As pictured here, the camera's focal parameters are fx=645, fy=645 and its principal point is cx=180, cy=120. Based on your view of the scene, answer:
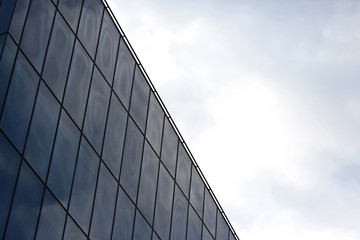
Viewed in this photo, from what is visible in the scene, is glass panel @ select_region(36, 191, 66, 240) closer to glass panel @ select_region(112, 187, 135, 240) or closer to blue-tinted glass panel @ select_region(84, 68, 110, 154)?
blue-tinted glass panel @ select_region(84, 68, 110, 154)

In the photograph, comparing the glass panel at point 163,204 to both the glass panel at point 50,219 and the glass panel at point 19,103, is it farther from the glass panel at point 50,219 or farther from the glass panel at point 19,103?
the glass panel at point 19,103

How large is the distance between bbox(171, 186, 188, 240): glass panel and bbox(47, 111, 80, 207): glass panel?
10.5 meters

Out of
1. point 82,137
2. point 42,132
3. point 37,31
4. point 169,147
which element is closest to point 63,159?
point 42,132

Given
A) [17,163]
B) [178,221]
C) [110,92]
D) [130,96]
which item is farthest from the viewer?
[178,221]

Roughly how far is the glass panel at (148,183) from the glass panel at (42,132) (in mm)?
8069

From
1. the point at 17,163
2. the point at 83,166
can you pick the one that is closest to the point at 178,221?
the point at 83,166

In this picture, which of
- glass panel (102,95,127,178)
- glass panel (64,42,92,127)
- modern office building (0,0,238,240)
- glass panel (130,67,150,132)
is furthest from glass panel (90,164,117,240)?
glass panel (130,67,150,132)

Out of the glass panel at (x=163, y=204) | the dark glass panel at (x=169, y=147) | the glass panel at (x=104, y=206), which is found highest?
the dark glass panel at (x=169, y=147)

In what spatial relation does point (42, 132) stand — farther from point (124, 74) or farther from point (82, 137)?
point (124, 74)

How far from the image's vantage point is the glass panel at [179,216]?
34.9 m

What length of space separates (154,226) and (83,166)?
727 cm

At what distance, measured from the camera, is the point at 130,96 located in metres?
32.7

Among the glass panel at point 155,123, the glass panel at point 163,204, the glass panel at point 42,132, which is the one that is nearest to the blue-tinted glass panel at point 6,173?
the glass panel at point 42,132

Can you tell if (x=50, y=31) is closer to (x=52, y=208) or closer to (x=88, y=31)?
(x=88, y=31)
